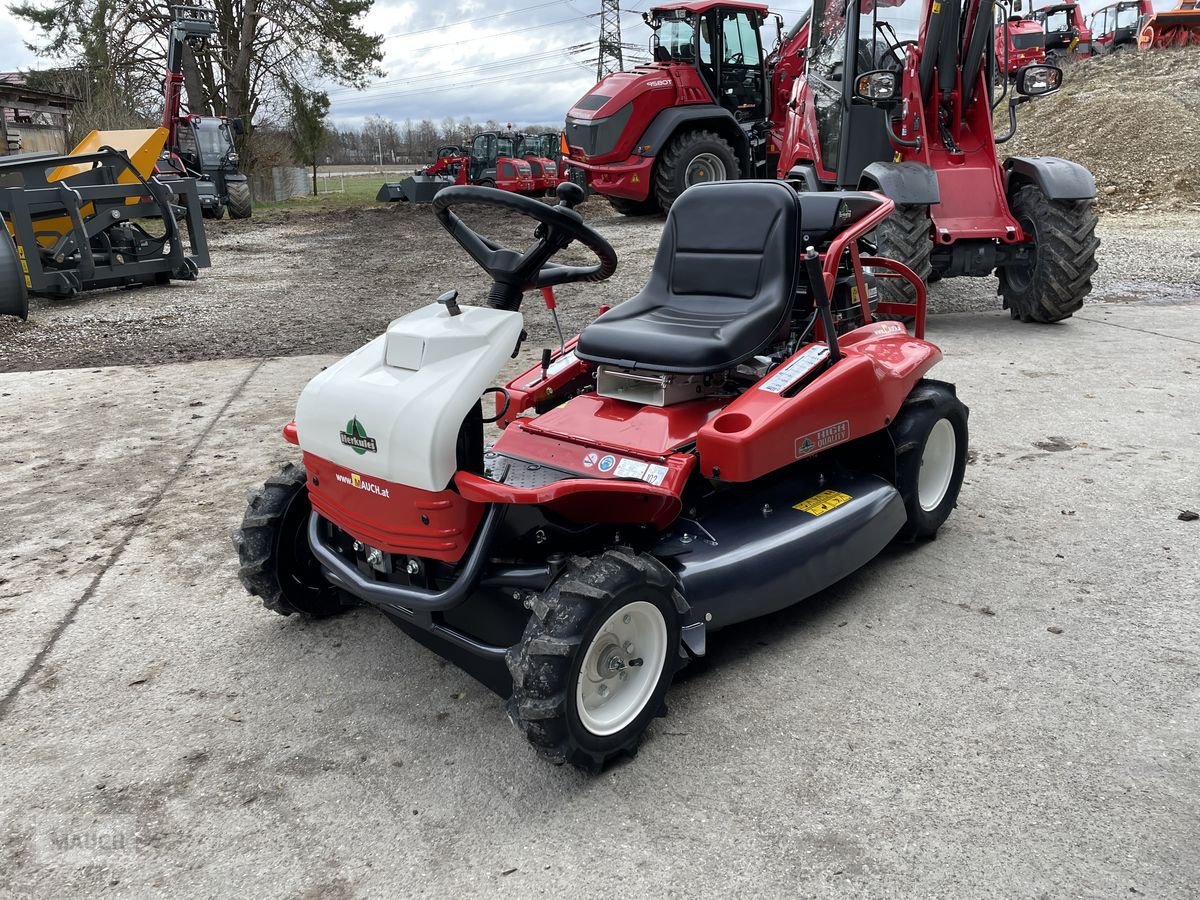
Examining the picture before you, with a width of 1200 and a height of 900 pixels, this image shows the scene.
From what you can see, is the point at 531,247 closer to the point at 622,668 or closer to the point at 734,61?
the point at 622,668

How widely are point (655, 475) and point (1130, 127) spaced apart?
17.0m

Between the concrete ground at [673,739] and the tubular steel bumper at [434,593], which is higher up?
the tubular steel bumper at [434,593]

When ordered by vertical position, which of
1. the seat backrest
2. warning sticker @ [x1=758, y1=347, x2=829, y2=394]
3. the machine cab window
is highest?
the machine cab window

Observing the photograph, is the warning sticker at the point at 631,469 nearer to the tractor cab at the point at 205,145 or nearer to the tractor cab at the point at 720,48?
the tractor cab at the point at 720,48

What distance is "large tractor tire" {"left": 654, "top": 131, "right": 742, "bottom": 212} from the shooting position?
1280cm

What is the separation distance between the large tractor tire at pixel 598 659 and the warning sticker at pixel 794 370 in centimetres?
85

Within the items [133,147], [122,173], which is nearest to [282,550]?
[122,173]

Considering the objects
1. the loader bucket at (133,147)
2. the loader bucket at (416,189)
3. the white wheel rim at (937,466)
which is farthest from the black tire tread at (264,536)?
the loader bucket at (416,189)

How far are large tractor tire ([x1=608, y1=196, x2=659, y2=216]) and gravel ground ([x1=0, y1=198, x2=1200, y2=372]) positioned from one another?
1.61 ft

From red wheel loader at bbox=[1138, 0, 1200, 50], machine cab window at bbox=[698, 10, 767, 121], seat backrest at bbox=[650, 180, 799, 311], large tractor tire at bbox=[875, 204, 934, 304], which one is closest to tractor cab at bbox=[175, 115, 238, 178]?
machine cab window at bbox=[698, 10, 767, 121]

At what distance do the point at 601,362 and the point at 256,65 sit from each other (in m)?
28.5

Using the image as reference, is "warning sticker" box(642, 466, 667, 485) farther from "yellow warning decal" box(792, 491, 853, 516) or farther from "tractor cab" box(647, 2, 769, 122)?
"tractor cab" box(647, 2, 769, 122)

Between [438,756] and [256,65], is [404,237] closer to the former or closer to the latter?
[438,756]

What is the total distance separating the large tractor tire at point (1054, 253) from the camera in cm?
677
